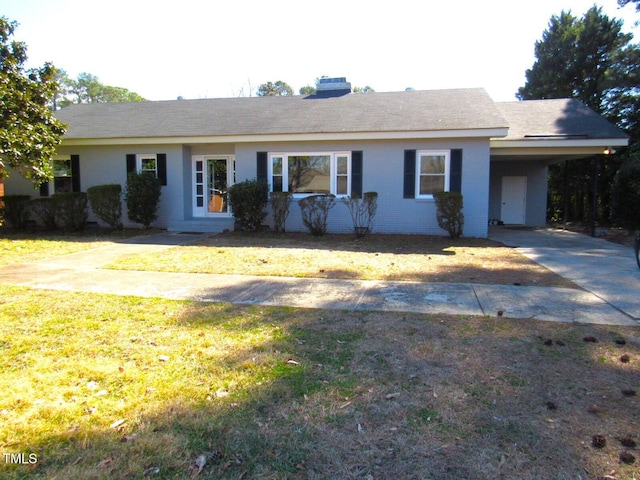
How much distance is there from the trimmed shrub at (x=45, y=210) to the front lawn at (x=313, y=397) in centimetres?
1020

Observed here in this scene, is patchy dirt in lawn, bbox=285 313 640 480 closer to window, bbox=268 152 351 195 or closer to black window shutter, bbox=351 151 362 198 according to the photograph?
black window shutter, bbox=351 151 362 198

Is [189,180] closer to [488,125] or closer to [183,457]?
[488,125]

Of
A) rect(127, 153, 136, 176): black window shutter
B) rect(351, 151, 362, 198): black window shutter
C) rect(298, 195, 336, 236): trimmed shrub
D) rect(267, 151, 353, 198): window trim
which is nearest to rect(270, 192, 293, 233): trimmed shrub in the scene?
rect(298, 195, 336, 236): trimmed shrub

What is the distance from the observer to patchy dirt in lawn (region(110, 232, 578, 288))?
7.22 meters

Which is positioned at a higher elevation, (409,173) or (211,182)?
(409,173)

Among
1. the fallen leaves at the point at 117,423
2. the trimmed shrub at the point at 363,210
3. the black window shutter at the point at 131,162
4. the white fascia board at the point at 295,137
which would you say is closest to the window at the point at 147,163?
the black window shutter at the point at 131,162

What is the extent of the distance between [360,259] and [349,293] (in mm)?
2955

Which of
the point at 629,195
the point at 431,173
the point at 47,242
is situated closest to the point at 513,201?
the point at 629,195

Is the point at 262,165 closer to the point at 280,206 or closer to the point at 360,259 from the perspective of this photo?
the point at 280,206

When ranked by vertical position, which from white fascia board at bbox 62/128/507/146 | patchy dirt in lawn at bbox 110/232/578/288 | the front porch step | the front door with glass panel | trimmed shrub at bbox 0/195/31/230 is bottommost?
patchy dirt in lawn at bbox 110/232/578/288

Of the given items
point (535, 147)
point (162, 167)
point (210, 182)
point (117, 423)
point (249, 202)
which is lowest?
point (117, 423)

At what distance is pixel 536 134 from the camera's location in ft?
43.5

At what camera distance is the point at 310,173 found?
515 inches

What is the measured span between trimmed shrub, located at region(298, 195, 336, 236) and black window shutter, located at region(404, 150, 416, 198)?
2120 mm
